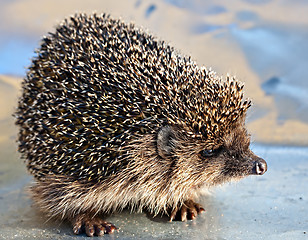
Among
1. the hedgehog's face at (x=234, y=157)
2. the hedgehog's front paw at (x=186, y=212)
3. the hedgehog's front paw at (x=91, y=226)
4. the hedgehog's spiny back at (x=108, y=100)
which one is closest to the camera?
the hedgehog's spiny back at (x=108, y=100)

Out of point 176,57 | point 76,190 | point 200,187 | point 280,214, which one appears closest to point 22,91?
point 76,190

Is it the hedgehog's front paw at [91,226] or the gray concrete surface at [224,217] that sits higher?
the gray concrete surface at [224,217]

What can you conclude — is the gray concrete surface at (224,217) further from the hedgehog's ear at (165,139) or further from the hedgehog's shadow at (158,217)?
the hedgehog's ear at (165,139)

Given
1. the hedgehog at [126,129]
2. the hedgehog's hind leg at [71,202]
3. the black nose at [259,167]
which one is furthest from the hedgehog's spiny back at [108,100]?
the black nose at [259,167]

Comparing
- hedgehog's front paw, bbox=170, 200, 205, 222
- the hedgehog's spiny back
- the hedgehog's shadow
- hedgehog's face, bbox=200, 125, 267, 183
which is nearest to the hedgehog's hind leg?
the hedgehog's spiny back

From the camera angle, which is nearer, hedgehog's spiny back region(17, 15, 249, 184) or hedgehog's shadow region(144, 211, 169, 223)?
hedgehog's spiny back region(17, 15, 249, 184)

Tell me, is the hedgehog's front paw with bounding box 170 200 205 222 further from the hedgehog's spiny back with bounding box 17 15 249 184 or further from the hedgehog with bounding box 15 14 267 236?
the hedgehog's spiny back with bounding box 17 15 249 184
